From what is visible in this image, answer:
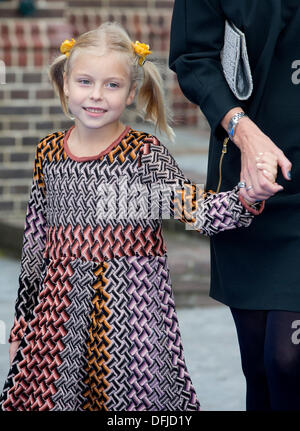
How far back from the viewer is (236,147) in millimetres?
3217

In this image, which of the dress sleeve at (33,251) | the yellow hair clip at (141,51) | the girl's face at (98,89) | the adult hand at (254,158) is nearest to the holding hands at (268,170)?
the adult hand at (254,158)

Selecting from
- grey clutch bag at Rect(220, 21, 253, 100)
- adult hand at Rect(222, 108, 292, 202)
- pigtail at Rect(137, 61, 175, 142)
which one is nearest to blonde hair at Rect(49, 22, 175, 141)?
pigtail at Rect(137, 61, 175, 142)

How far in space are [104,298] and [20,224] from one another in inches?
162

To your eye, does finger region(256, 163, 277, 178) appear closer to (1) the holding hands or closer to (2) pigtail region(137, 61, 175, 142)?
(1) the holding hands

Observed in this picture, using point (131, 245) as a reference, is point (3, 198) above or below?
below

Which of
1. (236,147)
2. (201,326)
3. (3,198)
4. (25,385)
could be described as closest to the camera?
(236,147)

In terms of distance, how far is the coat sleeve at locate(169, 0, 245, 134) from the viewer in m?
3.10

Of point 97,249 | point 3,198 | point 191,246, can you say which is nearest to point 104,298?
point 97,249

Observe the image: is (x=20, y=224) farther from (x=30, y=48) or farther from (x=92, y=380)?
(x=92, y=380)

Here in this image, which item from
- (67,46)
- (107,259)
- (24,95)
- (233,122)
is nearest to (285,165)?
(233,122)

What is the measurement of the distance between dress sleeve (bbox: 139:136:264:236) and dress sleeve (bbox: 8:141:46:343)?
41 cm

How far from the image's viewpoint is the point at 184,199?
3.22 meters

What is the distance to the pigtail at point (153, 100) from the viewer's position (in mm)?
3514

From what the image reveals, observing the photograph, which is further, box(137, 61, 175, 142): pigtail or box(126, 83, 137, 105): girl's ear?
box(137, 61, 175, 142): pigtail
